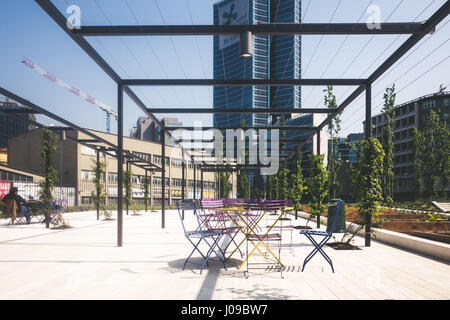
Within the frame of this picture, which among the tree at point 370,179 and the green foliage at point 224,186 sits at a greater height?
the tree at point 370,179

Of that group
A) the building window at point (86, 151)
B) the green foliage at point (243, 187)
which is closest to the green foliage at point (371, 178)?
the green foliage at point (243, 187)

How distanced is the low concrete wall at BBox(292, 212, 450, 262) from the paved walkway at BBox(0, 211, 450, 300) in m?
0.24

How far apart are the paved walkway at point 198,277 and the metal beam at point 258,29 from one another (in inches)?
129

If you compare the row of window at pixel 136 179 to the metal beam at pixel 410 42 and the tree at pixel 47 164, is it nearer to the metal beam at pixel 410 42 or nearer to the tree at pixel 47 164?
the tree at pixel 47 164

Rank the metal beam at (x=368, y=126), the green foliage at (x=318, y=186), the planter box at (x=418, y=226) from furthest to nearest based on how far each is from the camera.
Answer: the green foliage at (x=318, y=186) → the planter box at (x=418, y=226) → the metal beam at (x=368, y=126)

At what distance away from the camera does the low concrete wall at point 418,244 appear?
543 centimetres

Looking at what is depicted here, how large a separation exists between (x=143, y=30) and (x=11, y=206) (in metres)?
11.0

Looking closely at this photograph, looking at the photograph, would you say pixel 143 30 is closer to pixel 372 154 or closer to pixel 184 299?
pixel 184 299

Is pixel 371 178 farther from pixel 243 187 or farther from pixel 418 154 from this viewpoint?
pixel 418 154

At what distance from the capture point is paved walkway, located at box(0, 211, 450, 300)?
3520mm

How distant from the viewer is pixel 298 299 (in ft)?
11.0

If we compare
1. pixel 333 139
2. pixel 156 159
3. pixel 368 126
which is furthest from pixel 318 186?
pixel 156 159

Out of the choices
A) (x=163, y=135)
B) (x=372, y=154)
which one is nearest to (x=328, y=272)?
(x=372, y=154)

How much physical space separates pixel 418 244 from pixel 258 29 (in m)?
4.72
